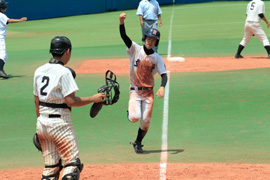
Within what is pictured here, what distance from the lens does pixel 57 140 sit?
5.88 meters

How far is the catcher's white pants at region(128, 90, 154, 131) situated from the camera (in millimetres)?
8696

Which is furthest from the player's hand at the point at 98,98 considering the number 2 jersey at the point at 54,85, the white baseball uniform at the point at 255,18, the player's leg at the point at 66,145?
the white baseball uniform at the point at 255,18

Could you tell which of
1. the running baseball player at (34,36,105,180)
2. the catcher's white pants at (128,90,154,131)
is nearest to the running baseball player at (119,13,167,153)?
the catcher's white pants at (128,90,154,131)

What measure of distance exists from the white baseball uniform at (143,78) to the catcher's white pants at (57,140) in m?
2.84

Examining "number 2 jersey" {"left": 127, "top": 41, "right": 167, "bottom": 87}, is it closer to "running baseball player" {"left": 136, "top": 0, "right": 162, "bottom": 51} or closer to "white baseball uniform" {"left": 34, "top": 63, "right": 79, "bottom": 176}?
"white baseball uniform" {"left": 34, "top": 63, "right": 79, "bottom": 176}

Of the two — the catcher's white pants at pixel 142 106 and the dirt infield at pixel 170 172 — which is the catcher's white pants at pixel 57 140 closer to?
the dirt infield at pixel 170 172

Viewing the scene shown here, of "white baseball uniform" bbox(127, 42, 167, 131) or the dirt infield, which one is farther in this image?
"white baseball uniform" bbox(127, 42, 167, 131)

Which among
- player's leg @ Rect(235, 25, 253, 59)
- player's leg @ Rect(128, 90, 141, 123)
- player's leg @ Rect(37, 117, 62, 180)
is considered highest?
player's leg @ Rect(37, 117, 62, 180)

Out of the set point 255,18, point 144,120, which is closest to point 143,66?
point 144,120

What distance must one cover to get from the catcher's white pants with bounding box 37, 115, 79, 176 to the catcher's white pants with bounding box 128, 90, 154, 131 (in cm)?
282

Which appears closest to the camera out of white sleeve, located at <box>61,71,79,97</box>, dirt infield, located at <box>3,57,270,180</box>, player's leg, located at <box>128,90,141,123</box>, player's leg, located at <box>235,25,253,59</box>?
white sleeve, located at <box>61,71,79,97</box>

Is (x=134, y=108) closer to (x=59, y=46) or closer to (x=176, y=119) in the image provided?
(x=176, y=119)

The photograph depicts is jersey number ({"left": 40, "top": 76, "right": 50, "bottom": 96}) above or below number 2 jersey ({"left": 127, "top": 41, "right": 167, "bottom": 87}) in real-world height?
above

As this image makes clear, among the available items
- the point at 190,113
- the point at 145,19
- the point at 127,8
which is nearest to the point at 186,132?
the point at 190,113
